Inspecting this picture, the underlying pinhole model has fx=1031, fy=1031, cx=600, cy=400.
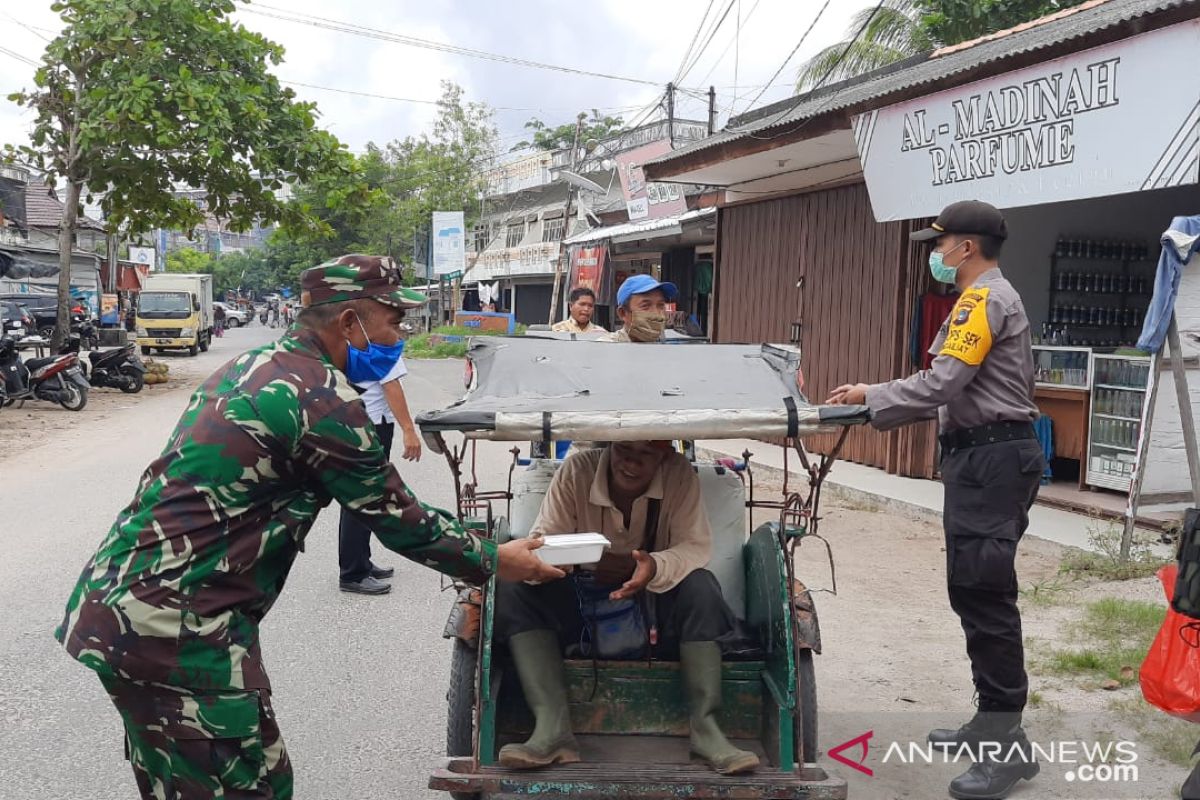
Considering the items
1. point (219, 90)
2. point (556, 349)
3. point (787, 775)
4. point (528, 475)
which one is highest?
point (219, 90)

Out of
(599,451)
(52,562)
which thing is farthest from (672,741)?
(52,562)

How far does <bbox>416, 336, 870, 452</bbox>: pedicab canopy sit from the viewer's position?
123 inches

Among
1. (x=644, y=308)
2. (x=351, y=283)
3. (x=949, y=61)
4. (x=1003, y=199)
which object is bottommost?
(x=351, y=283)

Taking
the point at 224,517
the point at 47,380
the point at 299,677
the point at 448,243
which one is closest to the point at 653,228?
the point at 47,380

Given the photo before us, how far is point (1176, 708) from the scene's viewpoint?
3326mm

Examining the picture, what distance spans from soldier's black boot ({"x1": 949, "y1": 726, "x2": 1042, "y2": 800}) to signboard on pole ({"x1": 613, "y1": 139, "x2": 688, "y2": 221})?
13176 millimetres

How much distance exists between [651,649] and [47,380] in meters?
14.3

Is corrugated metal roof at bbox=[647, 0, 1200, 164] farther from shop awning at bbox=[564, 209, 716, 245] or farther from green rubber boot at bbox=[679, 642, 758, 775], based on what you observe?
green rubber boot at bbox=[679, 642, 758, 775]

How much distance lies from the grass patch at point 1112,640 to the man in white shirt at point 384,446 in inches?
141

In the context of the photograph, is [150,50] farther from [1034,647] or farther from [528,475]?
[1034,647]

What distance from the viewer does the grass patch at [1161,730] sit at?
3988 mm

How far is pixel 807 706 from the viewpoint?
3.52 m

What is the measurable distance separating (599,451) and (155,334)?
2920 centimetres

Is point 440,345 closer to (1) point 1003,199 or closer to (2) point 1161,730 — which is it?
(1) point 1003,199
